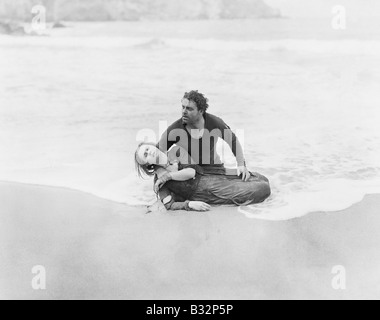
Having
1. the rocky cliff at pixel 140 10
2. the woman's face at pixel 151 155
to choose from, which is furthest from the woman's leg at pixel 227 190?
the rocky cliff at pixel 140 10

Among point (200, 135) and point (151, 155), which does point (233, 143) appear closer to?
point (200, 135)

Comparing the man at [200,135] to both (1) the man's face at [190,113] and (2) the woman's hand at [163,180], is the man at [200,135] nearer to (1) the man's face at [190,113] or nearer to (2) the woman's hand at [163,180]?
(1) the man's face at [190,113]

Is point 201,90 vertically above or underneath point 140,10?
underneath

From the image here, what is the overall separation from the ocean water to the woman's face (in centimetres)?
17

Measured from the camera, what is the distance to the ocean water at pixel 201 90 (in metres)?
3.62

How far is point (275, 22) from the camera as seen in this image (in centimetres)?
377

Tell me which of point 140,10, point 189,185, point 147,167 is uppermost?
point 140,10

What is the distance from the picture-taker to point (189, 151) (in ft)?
11.3

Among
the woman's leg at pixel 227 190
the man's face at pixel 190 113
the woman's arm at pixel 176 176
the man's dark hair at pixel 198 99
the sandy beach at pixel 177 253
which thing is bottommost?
the sandy beach at pixel 177 253

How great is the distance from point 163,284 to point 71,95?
132 centimetres

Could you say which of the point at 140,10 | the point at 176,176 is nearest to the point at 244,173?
the point at 176,176

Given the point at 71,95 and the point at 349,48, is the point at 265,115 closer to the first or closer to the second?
the point at 349,48

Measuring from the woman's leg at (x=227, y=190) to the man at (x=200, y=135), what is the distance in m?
0.05

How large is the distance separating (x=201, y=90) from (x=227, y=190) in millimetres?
676
